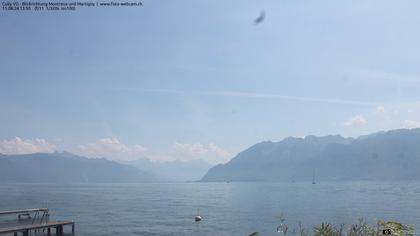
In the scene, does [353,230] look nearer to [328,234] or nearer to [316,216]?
[328,234]

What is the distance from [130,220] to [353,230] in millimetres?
75790

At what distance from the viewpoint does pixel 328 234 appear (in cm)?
1717

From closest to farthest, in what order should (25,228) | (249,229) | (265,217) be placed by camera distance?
(25,228) → (249,229) → (265,217)

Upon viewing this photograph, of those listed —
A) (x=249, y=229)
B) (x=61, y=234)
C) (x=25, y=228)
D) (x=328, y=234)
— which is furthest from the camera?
(x=249, y=229)

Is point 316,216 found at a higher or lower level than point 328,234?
lower

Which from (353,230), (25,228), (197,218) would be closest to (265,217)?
(197,218)

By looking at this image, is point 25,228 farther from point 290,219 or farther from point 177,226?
point 290,219

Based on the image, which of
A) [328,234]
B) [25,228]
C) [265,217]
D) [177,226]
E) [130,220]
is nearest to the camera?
[328,234]

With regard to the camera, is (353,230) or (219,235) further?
(219,235)

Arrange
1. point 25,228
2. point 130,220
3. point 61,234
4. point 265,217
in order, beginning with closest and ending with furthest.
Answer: point 25,228 < point 61,234 < point 130,220 < point 265,217

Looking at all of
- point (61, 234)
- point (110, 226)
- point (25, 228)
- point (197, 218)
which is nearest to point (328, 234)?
point (25, 228)

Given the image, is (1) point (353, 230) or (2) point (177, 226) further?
(2) point (177, 226)

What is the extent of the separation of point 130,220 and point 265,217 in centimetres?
2762

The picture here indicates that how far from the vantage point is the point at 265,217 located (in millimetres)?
95062
